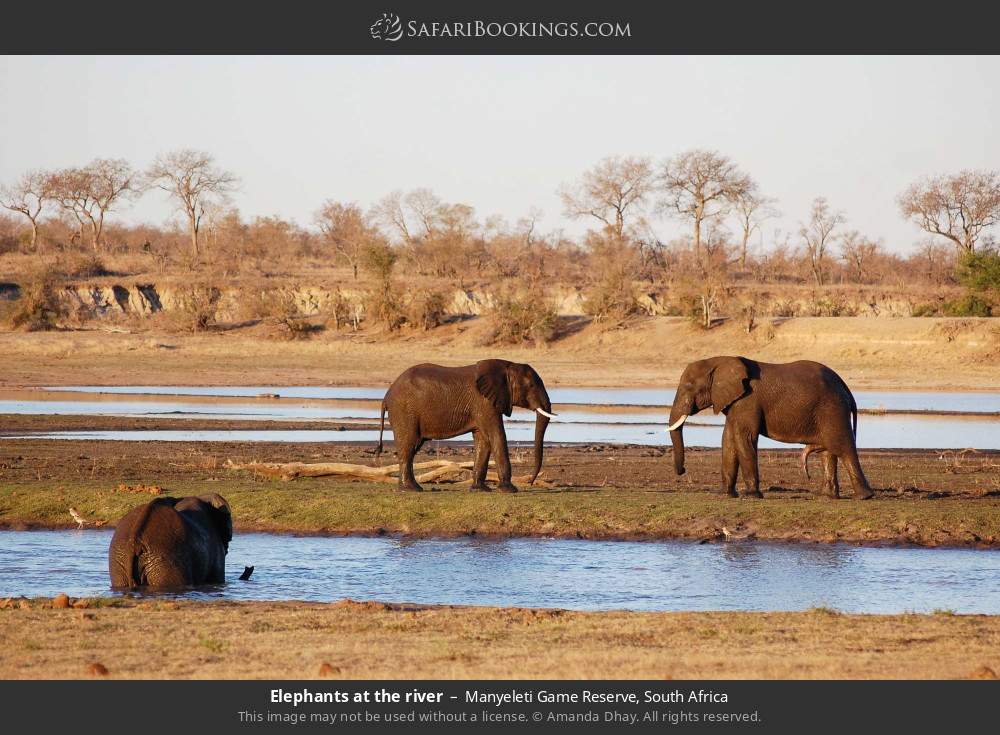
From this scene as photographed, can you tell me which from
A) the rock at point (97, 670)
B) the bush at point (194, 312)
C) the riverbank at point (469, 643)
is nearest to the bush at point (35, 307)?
the bush at point (194, 312)

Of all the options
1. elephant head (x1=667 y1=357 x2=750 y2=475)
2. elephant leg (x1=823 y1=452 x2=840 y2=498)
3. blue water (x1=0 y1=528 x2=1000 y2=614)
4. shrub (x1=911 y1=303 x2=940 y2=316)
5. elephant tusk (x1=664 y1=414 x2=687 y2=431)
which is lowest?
blue water (x1=0 y1=528 x2=1000 y2=614)

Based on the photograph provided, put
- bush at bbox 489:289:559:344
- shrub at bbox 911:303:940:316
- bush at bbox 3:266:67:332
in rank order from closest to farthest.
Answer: bush at bbox 489:289:559:344
shrub at bbox 911:303:940:316
bush at bbox 3:266:67:332

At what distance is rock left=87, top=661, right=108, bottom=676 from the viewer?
8.38 m

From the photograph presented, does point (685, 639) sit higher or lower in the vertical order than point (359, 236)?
lower

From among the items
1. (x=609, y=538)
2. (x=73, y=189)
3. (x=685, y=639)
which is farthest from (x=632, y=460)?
(x=73, y=189)

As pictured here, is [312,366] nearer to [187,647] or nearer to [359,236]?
[359,236]

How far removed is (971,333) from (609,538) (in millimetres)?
37653

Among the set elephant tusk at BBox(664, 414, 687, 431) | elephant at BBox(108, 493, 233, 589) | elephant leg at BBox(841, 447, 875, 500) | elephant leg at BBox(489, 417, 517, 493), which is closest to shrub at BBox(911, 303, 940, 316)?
elephant tusk at BBox(664, 414, 687, 431)

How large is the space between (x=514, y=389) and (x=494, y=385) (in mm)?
351

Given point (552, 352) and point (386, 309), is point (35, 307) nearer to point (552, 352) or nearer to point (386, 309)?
point (386, 309)

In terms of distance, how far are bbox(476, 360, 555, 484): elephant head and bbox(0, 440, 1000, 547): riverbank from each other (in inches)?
38.5

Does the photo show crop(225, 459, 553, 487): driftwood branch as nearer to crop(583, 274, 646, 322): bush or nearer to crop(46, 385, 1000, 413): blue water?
crop(46, 385, 1000, 413): blue water

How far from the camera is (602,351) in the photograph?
5528 centimetres

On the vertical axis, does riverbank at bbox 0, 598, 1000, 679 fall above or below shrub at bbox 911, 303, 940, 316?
below
